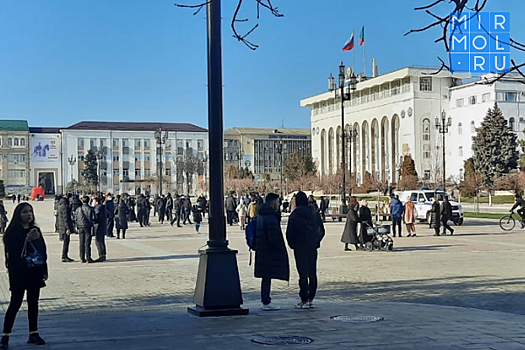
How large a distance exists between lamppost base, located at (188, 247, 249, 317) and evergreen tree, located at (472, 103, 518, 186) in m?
66.5

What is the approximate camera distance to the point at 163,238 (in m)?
27.0

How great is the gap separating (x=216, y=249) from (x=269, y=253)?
1014 millimetres

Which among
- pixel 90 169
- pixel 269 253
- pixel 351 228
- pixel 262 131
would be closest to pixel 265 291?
pixel 269 253

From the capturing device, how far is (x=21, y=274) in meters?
7.45

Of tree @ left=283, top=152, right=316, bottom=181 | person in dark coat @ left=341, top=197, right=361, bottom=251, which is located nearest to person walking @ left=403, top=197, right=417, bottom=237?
person in dark coat @ left=341, top=197, right=361, bottom=251

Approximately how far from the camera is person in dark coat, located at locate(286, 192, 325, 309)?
9906mm

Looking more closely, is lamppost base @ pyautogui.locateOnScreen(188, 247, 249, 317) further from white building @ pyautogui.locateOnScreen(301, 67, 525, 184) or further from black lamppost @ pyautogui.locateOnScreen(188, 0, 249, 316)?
white building @ pyautogui.locateOnScreen(301, 67, 525, 184)

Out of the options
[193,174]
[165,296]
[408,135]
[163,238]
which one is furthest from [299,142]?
[165,296]

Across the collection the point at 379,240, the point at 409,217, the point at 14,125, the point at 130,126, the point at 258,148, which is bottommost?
the point at 379,240

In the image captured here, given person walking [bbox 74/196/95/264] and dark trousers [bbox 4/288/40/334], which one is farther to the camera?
person walking [bbox 74/196/95/264]

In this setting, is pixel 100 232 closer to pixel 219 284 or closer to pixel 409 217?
pixel 219 284

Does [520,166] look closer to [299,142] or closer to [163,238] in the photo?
[163,238]

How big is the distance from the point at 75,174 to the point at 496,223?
10812cm

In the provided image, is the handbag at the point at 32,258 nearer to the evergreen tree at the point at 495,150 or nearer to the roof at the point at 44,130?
the evergreen tree at the point at 495,150
